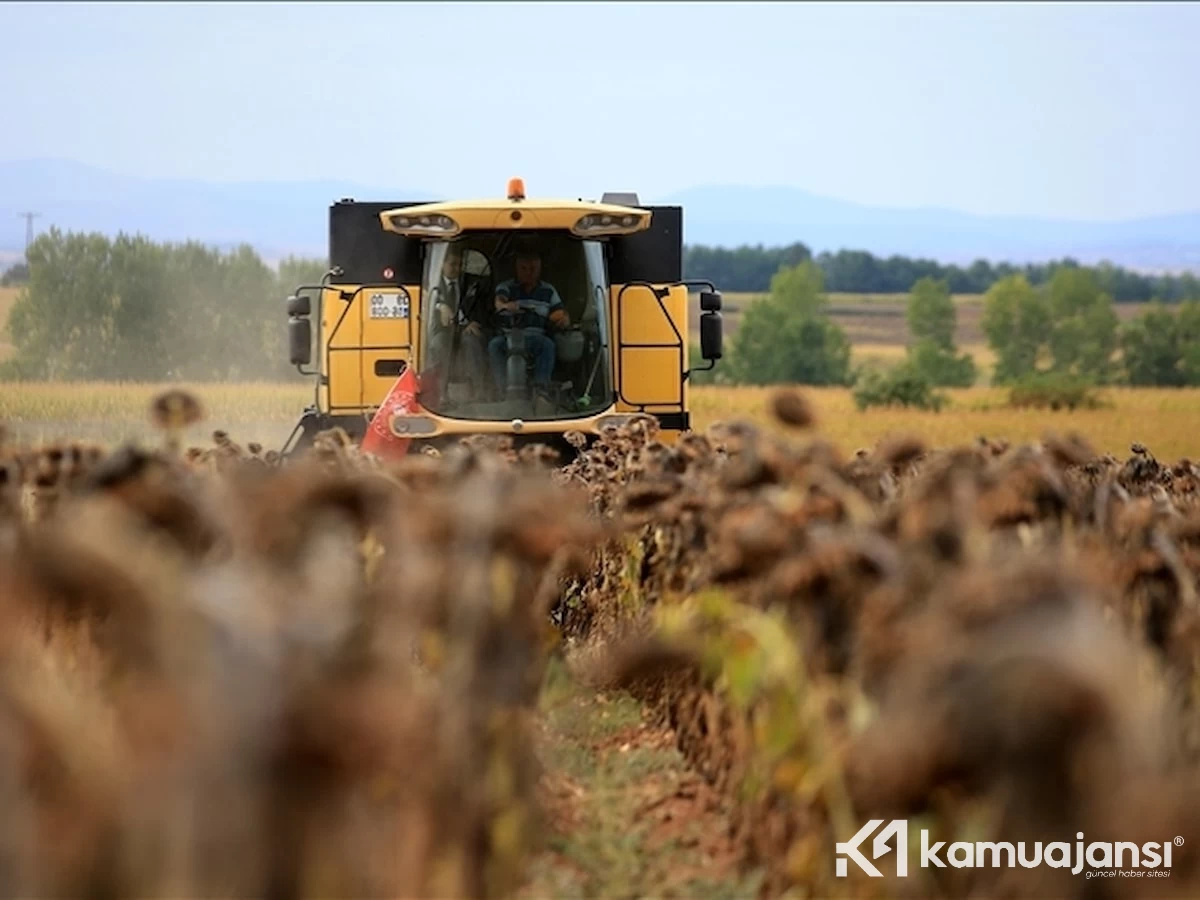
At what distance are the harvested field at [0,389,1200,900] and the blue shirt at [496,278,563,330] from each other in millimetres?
5017

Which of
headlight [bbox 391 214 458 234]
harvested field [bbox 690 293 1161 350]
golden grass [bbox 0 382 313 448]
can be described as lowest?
harvested field [bbox 690 293 1161 350]

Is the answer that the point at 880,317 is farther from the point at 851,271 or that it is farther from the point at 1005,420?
the point at 1005,420

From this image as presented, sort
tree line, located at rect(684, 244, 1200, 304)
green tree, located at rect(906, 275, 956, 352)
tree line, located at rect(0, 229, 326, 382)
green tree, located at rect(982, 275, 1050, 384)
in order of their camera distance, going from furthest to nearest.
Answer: tree line, located at rect(684, 244, 1200, 304)
green tree, located at rect(906, 275, 956, 352)
green tree, located at rect(982, 275, 1050, 384)
tree line, located at rect(0, 229, 326, 382)

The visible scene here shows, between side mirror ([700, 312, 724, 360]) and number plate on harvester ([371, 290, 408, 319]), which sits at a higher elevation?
number plate on harvester ([371, 290, 408, 319])

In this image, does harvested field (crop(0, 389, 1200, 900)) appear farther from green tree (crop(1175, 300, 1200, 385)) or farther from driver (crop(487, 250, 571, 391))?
green tree (crop(1175, 300, 1200, 385))

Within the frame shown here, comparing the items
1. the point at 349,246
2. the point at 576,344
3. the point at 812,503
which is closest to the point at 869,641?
the point at 812,503

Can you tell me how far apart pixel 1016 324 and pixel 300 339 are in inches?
3251

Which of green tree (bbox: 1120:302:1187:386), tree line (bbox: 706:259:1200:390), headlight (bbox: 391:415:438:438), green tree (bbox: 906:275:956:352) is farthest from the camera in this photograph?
green tree (bbox: 906:275:956:352)

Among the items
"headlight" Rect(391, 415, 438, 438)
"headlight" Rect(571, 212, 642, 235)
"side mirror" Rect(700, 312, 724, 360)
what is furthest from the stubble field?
"side mirror" Rect(700, 312, 724, 360)

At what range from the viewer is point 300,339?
44.4 ft

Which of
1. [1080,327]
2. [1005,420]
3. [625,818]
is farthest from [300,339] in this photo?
[1080,327]

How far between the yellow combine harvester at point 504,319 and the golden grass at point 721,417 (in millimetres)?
6874

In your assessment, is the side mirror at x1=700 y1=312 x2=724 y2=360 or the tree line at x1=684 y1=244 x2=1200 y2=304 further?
the tree line at x1=684 y1=244 x2=1200 y2=304

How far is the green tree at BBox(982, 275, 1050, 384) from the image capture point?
9231 cm
